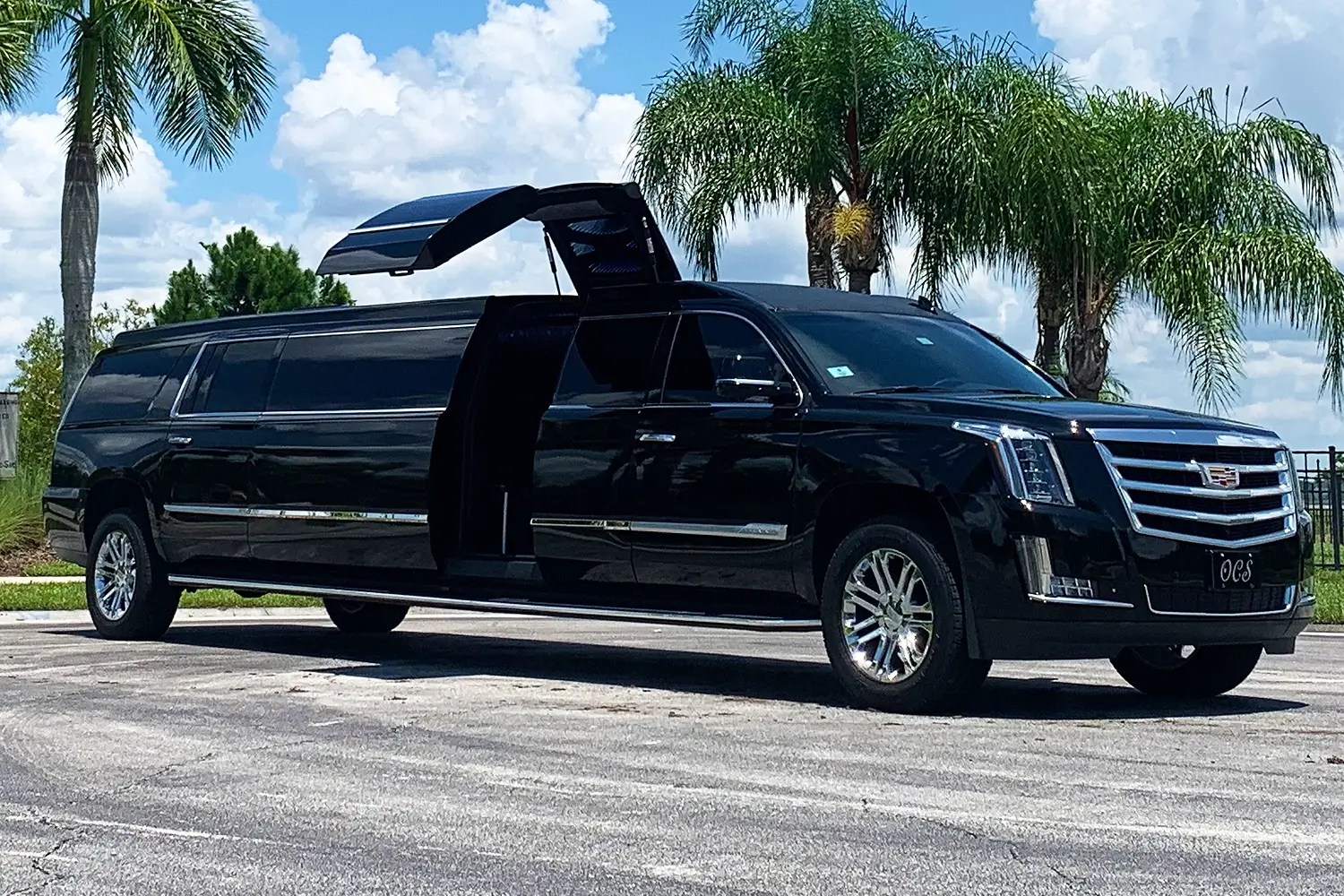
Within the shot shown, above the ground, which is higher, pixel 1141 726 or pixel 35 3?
pixel 35 3

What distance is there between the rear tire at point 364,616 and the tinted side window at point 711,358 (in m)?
5.08

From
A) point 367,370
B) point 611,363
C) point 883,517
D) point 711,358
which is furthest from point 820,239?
point 883,517

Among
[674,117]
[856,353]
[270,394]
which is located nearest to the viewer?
[856,353]

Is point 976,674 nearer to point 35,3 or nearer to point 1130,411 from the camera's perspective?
point 1130,411

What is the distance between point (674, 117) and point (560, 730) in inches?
793

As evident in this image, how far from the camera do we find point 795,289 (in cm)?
1127

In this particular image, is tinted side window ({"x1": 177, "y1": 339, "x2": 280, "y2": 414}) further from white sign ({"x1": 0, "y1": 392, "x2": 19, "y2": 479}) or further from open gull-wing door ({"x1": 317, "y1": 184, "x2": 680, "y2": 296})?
white sign ({"x1": 0, "y1": 392, "x2": 19, "y2": 479})

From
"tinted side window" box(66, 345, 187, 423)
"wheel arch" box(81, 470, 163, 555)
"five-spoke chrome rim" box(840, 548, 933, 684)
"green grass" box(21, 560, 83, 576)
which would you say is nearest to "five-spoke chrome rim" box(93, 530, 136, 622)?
"wheel arch" box(81, 470, 163, 555)

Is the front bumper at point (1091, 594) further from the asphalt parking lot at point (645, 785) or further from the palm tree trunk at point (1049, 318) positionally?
the palm tree trunk at point (1049, 318)

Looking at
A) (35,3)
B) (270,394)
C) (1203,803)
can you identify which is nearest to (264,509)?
(270,394)

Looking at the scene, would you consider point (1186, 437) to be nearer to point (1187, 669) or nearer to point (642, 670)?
point (1187, 669)

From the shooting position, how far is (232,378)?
13.5 metres

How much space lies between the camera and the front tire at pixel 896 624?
9.12m

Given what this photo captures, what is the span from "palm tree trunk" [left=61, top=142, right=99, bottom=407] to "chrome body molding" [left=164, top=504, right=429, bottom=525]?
13732 millimetres
